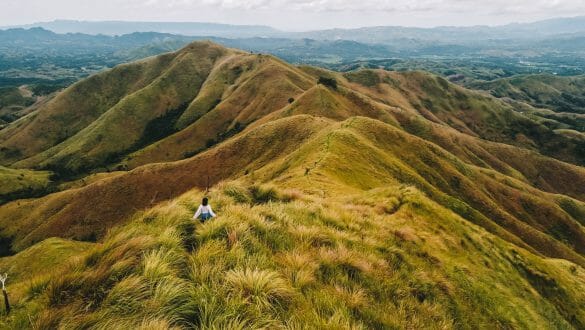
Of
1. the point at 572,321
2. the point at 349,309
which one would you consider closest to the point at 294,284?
the point at 349,309

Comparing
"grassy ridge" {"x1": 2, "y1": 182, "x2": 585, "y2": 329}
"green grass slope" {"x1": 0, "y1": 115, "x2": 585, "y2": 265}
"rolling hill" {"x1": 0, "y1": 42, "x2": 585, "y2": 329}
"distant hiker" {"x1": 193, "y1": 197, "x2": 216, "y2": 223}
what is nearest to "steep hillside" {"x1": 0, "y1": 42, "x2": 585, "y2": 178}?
"green grass slope" {"x1": 0, "y1": 115, "x2": 585, "y2": 265}

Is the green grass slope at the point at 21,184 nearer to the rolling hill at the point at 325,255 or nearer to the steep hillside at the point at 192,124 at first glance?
the steep hillside at the point at 192,124

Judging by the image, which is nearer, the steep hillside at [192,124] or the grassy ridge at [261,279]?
the grassy ridge at [261,279]

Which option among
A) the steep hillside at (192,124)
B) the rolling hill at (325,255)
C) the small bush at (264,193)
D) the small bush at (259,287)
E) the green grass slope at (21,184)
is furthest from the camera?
the steep hillside at (192,124)

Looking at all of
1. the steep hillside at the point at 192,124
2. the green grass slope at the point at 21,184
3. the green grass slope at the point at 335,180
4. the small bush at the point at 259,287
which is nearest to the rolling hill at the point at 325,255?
the small bush at the point at 259,287

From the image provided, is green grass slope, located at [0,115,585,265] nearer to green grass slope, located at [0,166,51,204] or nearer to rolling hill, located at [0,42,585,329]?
rolling hill, located at [0,42,585,329]

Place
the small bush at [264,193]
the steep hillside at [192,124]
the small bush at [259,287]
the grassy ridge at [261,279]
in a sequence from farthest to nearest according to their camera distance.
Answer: the steep hillside at [192,124] → the small bush at [264,193] → the small bush at [259,287] → the grassy ridge at [261,279]

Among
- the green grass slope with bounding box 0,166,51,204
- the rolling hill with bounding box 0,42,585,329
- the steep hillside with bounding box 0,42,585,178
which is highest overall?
the rolling hill with bounding box 0,42,585,329

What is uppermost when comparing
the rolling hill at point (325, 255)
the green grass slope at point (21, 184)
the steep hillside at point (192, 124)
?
the rolling hill at point (325, 255)

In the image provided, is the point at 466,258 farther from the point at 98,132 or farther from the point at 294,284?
the point at 98,132
